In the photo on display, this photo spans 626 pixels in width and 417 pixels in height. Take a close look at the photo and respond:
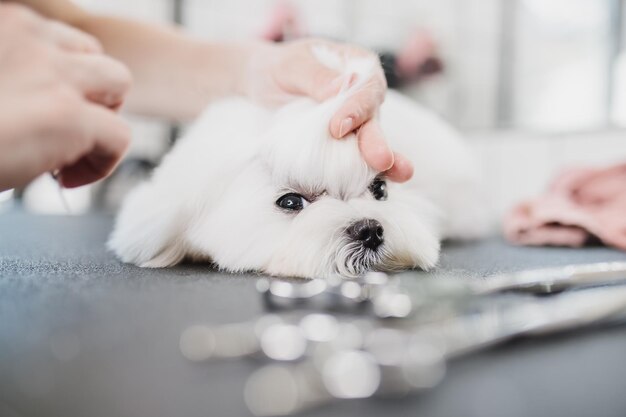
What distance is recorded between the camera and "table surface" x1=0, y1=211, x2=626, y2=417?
1.05 feet

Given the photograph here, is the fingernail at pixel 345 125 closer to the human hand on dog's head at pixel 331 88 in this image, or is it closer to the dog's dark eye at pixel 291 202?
the human hand on dog's head at pixel 331 88

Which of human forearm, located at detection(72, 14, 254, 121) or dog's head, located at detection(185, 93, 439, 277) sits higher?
human forearm, located at detection(72, 14, 254, 121)

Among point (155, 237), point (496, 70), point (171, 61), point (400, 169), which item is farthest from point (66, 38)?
point (496, 70)

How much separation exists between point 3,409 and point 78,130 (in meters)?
0.26

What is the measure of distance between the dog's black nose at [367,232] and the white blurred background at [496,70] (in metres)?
1.02

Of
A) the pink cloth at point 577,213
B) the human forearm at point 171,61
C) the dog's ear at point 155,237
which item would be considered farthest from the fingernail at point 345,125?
the pink cloth at point 577,213

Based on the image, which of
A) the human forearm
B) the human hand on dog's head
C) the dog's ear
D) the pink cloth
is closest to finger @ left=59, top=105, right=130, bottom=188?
the dog's ear

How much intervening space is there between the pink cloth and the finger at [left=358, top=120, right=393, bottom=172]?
22.3 inches

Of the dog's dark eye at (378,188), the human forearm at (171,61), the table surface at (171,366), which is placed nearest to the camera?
the table surface at (171,366)

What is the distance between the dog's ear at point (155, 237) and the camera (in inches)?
33.3

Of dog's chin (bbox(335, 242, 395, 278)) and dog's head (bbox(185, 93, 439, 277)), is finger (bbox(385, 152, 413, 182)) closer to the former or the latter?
dog's head (bbox(185, 93, 439, 277))

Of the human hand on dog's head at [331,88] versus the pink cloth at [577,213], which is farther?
the pink cloth at [577,213]

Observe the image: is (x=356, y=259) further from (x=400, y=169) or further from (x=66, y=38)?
(x=66, y=38)

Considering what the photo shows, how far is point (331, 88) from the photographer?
0.88m
